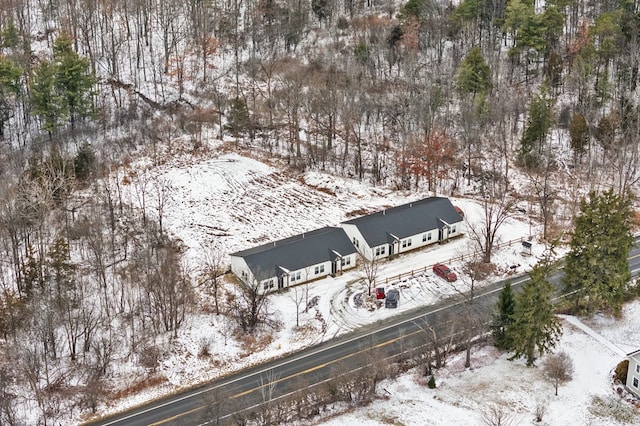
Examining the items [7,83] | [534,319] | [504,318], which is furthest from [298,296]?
[7,83]

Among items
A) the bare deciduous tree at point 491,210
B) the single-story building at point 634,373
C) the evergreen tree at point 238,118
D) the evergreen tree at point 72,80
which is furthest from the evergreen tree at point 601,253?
the evergreen tree at point 72,80

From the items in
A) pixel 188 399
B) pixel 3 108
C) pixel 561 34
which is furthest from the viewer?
pixel 561 34

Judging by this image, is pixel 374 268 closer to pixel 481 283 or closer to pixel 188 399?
pixel 481 283

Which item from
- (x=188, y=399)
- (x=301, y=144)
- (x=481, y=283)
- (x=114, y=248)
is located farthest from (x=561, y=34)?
(x=188, y=399)

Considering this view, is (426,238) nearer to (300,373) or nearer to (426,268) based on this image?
(426,268)

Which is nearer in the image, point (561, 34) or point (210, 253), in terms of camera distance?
point (210, 253)

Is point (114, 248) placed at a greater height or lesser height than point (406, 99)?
lesser

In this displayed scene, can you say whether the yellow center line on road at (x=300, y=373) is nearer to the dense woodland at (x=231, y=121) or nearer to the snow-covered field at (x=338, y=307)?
the snow-covered field at (x=338, y=307)
